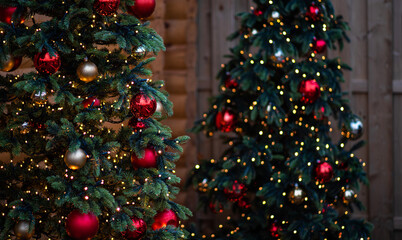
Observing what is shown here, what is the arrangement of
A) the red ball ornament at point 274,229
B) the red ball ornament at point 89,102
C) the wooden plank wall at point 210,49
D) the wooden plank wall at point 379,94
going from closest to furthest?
the red ball ornament at point 89,102 < the red ball ornament at point 274,229 < the wooden plank wall at point 379,94 < the wooden plank wall at point 210,49

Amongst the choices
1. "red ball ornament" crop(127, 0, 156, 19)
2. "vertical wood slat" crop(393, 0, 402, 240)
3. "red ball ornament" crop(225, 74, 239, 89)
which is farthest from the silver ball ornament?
"vertical wood slat" crop(393, 0, 402, 240)

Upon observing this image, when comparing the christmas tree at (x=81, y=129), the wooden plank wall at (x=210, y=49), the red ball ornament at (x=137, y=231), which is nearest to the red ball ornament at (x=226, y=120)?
the wooden plank wall at (x=210, y=49)

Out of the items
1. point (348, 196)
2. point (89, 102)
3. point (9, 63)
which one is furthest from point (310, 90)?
point (9, 63)

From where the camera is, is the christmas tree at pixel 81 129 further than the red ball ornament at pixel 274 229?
No

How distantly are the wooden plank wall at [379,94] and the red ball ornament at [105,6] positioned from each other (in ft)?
9.14

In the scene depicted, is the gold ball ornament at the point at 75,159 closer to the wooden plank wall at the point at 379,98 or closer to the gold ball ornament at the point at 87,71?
the gold ball ornament at the point at 87,71

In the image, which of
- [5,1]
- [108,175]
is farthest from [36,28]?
[108,175]

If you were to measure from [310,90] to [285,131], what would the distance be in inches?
13.1

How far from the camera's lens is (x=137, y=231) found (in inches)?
98.6

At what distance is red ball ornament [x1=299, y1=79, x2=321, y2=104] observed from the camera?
12.0ft

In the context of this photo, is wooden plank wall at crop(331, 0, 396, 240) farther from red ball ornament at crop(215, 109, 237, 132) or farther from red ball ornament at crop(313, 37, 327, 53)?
red ball ornament at crop(215, 109, 237, 132)

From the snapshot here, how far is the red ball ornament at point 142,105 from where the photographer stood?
2.50 m

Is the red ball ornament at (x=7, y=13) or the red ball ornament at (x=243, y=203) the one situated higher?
the red ball ornament at (x=7, y=13)

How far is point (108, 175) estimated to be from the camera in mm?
2527
